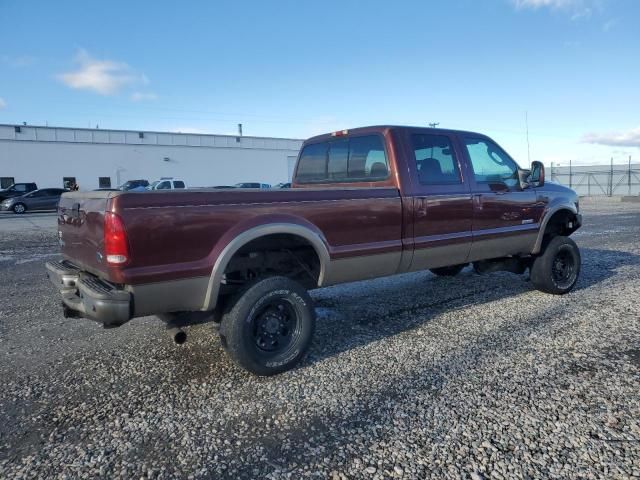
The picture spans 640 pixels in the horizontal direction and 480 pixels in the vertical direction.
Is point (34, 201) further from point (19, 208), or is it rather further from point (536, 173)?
point (536, 173)

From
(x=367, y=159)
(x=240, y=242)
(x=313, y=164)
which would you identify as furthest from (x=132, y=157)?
(x=240, y=242)

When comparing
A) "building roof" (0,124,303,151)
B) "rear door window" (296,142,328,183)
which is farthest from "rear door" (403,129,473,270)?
"building roof" (0,124,303,151)

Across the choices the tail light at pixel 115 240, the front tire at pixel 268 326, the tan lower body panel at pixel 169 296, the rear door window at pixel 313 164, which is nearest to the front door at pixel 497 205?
the rear door window at pixel 313 164

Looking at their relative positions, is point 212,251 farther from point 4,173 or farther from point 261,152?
point 261,152

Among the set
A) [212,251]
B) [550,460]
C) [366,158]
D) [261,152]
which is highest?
[261,152]

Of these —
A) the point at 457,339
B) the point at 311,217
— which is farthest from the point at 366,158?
the point at 457,339

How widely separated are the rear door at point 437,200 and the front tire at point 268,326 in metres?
1.45

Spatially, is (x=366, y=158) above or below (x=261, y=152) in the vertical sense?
below

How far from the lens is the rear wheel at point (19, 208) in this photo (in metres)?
27.3

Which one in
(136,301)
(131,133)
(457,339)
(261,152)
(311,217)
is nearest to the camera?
(136,301)

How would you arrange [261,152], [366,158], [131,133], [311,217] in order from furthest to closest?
[261,152]
[131,133]
[366,158]
[311,217]

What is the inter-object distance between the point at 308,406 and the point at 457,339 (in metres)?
1.87

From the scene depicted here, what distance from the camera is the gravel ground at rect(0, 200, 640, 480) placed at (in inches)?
102

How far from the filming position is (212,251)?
3447 mm
